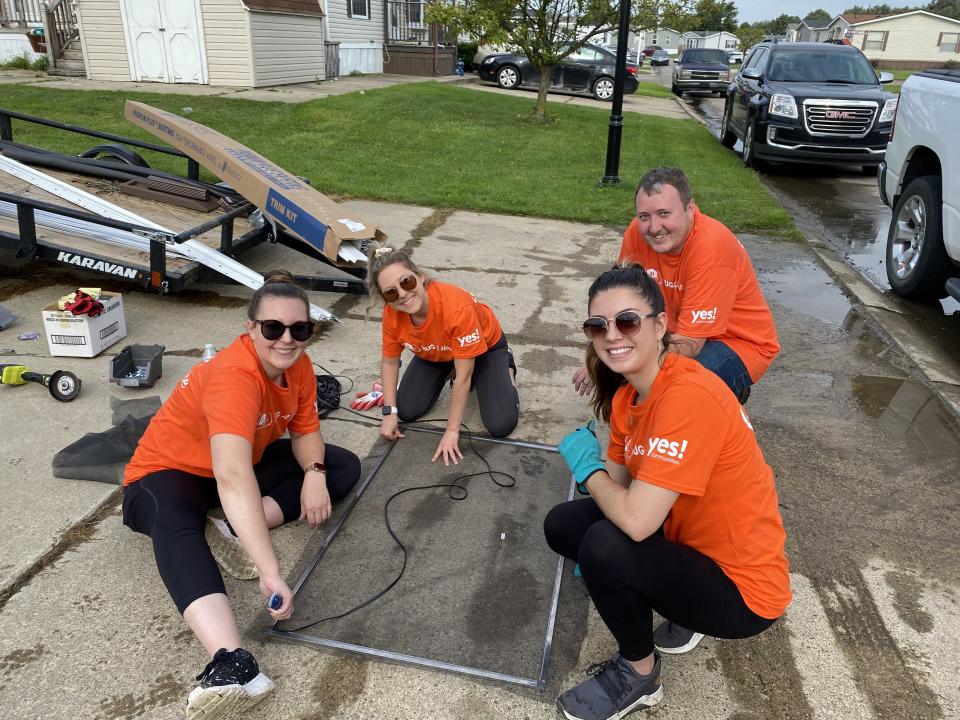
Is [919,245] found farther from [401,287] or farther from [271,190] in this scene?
[271,190]

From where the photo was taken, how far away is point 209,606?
2.27 meters

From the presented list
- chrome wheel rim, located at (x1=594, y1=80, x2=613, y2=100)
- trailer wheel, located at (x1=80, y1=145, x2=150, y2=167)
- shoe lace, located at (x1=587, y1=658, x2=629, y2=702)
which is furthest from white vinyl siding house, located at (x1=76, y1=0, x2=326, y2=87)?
shoe lace, located at (x1=587, y1=658, x2=629, y2=702)

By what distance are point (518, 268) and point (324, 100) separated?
10.4m

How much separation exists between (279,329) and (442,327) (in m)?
1.24

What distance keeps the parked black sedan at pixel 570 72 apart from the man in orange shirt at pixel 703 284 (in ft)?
64.6

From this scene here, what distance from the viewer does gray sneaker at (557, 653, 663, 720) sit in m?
2.22

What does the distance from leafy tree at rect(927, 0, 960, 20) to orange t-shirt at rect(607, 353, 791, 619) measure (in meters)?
118

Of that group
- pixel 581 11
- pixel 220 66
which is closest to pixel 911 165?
pixel 581 11

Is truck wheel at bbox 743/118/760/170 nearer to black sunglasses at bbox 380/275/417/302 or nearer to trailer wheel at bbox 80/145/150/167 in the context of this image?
trailer wheel at bbox 80/145/150/167

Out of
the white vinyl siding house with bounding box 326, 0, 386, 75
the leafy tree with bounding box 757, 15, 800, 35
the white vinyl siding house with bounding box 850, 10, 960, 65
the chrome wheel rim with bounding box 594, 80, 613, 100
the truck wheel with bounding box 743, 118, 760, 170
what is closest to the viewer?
the truck wheel with bounding box 743, 118, 760, 170

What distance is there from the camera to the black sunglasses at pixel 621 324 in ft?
7.06

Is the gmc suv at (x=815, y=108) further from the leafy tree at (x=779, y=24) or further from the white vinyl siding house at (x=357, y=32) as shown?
the leafy tree at (x=779, y=24)

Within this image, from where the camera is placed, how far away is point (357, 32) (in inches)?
895

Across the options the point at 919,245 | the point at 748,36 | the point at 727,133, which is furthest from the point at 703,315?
the point at 748,36
